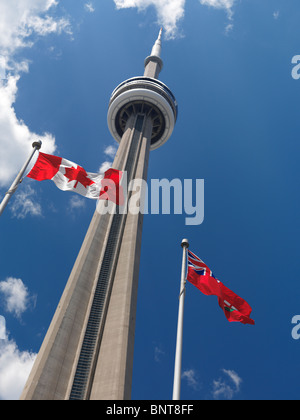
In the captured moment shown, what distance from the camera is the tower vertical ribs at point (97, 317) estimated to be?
26.1 metres

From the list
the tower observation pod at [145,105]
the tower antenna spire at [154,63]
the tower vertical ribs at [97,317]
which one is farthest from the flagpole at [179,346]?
the tower antenna spire at [154,63]

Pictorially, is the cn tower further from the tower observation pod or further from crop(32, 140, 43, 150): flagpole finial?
the tower observation pod

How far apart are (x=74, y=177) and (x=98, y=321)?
14.7 m

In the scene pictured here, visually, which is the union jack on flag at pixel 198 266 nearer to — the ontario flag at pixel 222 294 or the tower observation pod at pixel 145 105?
the ontario flag at pixel 222 294

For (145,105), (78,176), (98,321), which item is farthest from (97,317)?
(145,105)

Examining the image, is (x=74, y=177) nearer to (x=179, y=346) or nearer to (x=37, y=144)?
(x=37, y=144)

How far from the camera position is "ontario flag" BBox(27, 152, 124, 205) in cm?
2123

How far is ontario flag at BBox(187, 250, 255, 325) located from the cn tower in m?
11.5

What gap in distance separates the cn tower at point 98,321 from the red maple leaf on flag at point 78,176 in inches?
488

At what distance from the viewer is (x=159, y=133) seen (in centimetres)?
6556

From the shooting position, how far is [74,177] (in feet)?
75.2

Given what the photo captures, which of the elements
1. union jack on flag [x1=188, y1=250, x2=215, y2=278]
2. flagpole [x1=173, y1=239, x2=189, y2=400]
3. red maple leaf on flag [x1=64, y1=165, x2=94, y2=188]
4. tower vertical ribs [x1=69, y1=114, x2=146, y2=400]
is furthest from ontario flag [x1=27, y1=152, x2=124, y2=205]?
tower vertical ribs [x1=69, y1=114, x2=146, y2=400]

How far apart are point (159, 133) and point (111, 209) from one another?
2895 centimetres
